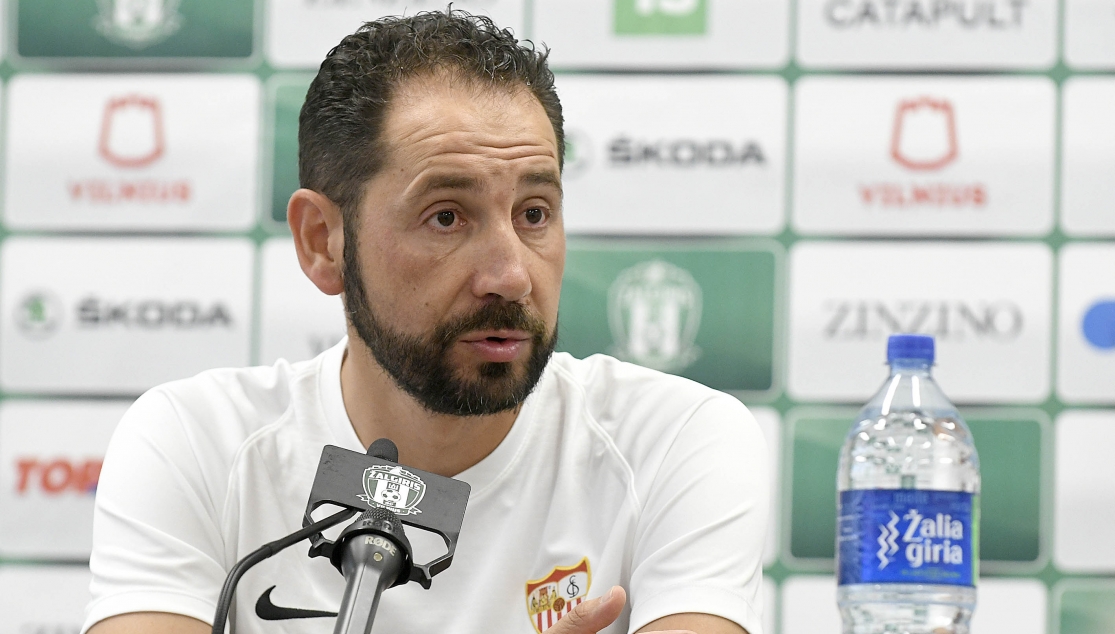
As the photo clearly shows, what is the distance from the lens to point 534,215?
4.80 feet

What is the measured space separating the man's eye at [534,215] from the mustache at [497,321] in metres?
0.13

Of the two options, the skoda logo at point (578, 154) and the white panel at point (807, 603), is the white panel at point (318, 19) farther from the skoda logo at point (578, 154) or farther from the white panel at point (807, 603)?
the white panel at point (807, 603)

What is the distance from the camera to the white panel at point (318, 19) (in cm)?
248

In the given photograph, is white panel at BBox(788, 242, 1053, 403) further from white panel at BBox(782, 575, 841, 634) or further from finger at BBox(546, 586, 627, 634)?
finger at BBox(546, 586, 627, 634)

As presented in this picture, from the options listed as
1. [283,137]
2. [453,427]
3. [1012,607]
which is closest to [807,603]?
[1012,607]


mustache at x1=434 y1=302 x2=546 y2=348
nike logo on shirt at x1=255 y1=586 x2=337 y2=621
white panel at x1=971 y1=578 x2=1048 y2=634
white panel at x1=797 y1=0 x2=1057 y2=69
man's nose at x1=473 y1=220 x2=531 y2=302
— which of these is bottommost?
white panel at x1=971 y1=578 x2=1048 y2=634

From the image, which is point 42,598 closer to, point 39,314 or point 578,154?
point 39,314

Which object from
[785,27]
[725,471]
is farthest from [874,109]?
[725,471]

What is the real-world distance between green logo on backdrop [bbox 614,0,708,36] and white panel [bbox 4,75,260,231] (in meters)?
0.84

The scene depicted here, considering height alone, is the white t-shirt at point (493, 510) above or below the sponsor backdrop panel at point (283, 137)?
below

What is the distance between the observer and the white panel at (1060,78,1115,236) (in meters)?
2.36

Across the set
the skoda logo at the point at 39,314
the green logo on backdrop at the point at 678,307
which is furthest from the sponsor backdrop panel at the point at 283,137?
the green logo on backdrop at the point at 678,307

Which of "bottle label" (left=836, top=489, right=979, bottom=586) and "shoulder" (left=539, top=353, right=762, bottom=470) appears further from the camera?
"shoulder" (left=539, top=353, right=762, bottom=470)

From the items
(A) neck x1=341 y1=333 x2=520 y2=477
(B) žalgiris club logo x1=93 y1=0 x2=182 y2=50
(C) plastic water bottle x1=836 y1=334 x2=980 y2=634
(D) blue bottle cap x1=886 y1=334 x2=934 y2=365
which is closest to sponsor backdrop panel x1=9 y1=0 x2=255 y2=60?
(B) žalgiris club logo x1=93 y1=0 x2=182 y2=50
